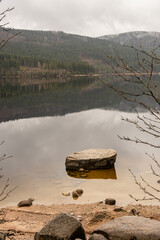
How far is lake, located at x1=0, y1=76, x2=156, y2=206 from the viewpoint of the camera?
1388cm

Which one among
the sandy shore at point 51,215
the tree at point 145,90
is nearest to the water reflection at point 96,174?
the tree at point 145,90

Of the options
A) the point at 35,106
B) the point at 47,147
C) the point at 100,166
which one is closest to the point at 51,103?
the point at 35,106

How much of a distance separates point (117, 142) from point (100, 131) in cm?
539

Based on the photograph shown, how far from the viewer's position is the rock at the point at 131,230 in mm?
6984

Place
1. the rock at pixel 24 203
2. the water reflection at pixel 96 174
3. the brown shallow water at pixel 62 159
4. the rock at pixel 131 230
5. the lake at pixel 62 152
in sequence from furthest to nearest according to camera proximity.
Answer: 1. the water reflection at pixel 96 174
2. the lake at pixel 62 152
3. the brown shallow water at pixel 62 159
4. the rock at pixel 24 203
5. the rock at pixel 131 230

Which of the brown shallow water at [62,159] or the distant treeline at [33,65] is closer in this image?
the brown shallow water at [62,159]

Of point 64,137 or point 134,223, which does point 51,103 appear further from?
point 134,223

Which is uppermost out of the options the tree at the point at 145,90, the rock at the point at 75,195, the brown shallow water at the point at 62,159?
the tree at the point at 145,90

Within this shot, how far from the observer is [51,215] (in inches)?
416

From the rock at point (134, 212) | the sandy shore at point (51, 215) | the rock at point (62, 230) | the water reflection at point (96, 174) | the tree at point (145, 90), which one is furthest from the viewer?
the water reflection at point (96, 174)

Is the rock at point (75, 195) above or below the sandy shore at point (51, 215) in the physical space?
below

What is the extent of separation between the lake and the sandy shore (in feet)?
3.52

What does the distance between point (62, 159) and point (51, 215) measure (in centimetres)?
974

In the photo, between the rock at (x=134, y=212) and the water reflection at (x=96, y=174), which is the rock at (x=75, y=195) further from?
the rock at (x=134, y=212)
